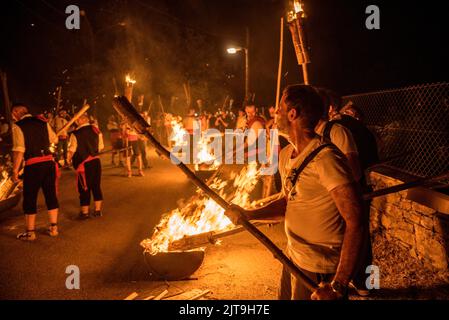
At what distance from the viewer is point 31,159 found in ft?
21.6

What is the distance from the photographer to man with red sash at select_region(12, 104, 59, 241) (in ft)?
21.1

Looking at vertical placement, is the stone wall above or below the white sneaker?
above

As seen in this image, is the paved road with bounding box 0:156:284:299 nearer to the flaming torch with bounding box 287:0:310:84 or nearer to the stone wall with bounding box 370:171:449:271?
the stone wall with bounding box 370:171:449:271

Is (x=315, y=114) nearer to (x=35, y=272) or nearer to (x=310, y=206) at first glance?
(x=310, y=206)

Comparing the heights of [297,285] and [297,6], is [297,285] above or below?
below

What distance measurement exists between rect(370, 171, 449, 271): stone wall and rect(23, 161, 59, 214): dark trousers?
5801 mm

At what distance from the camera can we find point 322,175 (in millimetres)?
2273

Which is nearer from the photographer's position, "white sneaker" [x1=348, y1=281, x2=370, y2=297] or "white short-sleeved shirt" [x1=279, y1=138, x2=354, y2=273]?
"white short-sleeved shirt" [x1=279, y1=138, x2=354, y2=273]

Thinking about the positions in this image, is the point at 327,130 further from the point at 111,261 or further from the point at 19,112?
the point at 19,112

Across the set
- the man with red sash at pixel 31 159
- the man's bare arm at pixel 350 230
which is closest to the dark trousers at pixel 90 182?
the man with red sash at pixel 31 159

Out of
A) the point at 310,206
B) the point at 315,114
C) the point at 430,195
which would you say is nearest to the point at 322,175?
the point at 310,206

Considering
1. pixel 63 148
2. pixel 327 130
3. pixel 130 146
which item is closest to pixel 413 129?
pixel 327 130

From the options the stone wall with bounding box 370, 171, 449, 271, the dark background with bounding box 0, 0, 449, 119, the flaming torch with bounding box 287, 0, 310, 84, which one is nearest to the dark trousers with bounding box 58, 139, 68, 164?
the dark background with bounding box 0, 0, 449, 119

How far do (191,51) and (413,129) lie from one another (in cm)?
2674
